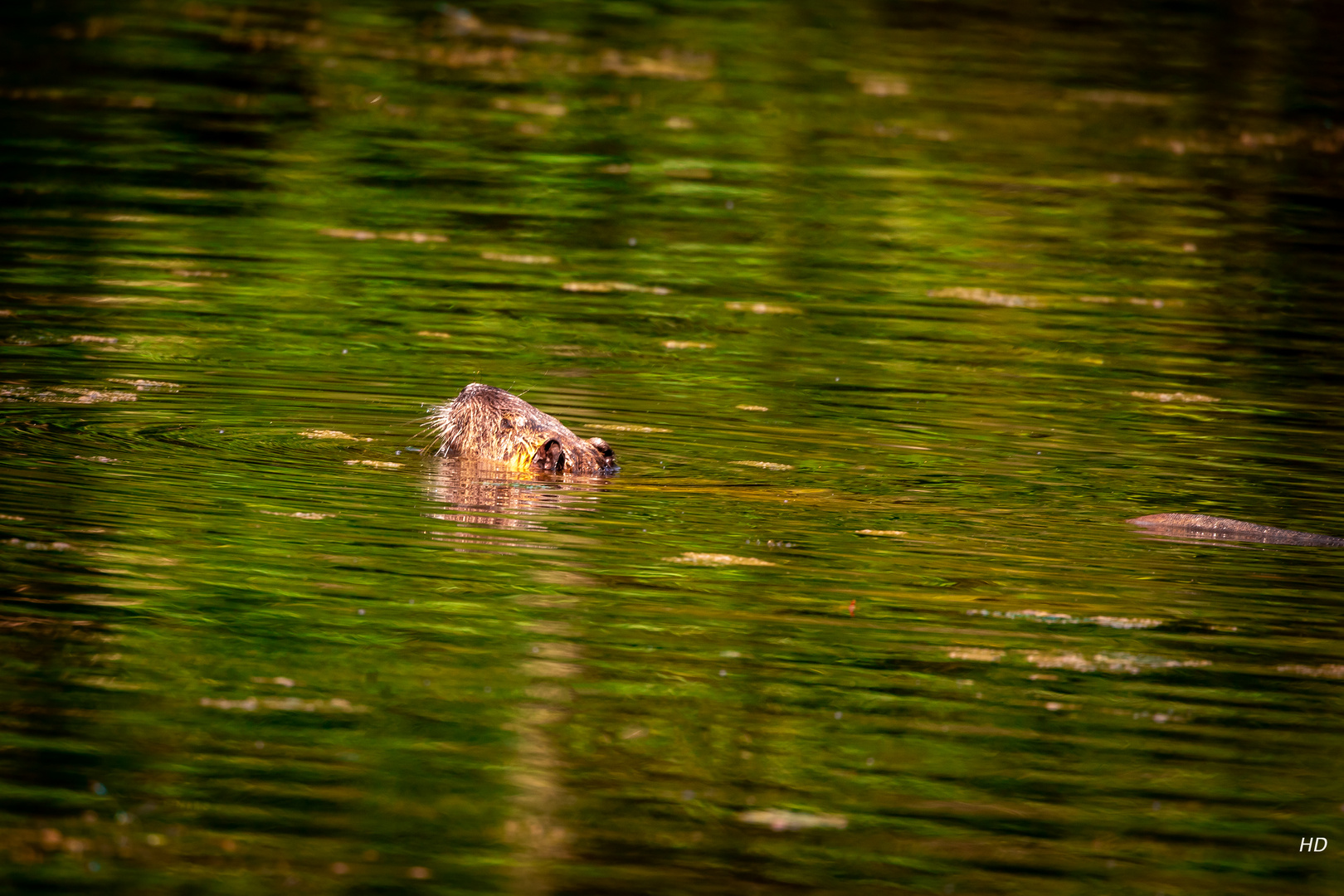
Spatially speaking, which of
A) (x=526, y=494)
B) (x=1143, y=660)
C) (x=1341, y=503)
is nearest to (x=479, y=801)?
(x=1143, y=660)

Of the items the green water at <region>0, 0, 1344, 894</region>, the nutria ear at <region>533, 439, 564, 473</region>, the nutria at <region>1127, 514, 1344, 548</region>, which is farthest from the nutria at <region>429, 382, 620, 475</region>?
the nutria at <region>1127, 514, 1344, 548</region>

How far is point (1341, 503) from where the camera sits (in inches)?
483

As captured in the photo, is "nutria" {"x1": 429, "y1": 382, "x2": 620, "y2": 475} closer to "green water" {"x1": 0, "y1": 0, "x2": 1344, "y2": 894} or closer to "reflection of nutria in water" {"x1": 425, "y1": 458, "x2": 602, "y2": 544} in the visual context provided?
"reflection of nutria in water" {"x1": 425, "y1": 458, "x2": 602, "y2": 544}

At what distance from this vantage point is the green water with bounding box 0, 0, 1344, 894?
7223mm

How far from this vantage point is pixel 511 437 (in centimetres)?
1218

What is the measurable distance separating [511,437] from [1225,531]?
12.8 feet

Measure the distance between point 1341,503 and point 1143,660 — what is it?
3.68m

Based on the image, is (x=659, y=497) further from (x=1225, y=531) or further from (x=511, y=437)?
(x=1225, y=531)

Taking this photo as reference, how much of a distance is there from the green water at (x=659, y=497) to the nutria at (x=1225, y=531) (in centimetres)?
12

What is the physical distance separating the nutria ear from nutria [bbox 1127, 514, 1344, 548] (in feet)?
10.2

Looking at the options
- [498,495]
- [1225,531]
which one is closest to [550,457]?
[498,495]

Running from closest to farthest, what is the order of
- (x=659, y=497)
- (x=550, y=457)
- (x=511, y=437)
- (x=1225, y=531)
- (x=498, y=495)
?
1. (x=1225, y=531)
2. (x=659, y=497)
3. (x=498, y=495)
4. (x=550, y=457)
5. (x=511, y=437)

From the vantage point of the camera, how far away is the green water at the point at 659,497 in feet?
23.7

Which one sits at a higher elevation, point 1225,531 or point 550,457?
point 550,457
